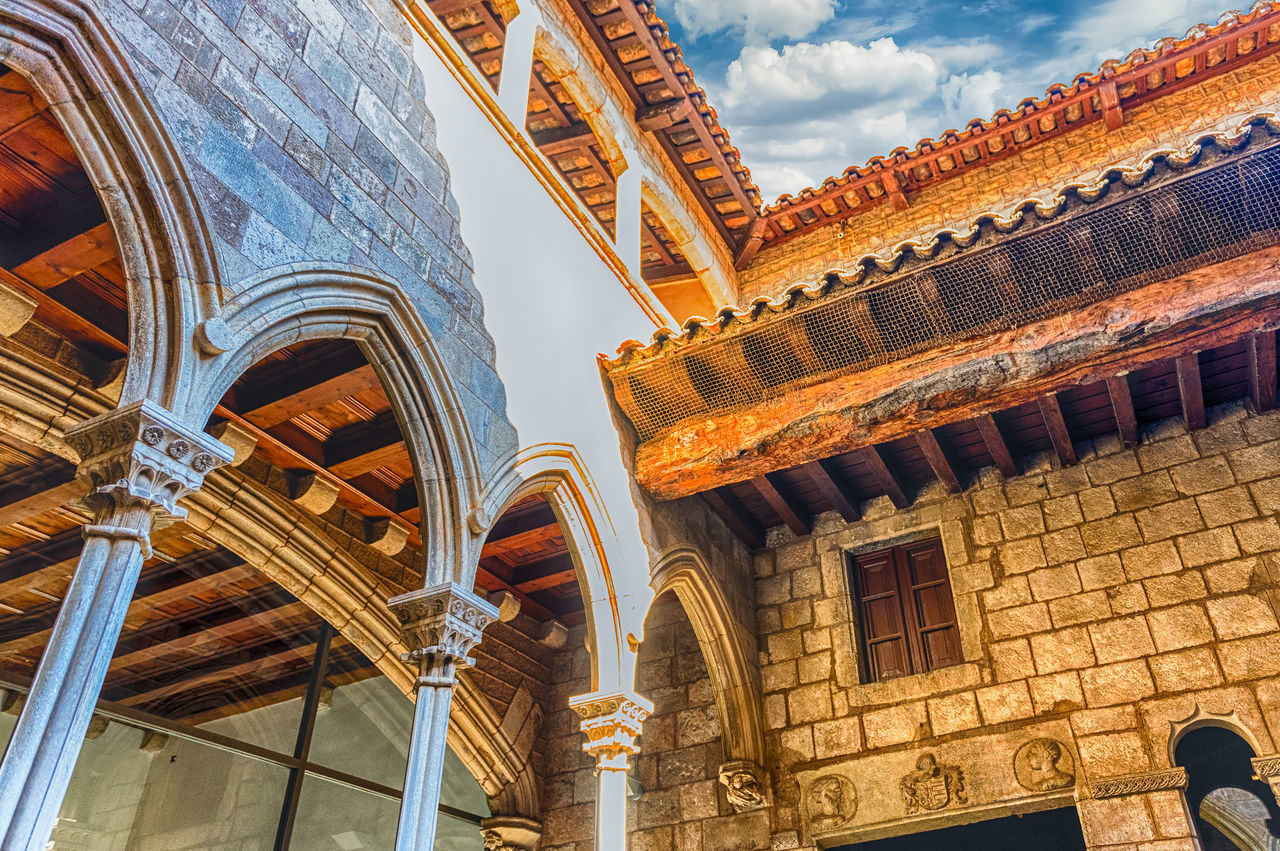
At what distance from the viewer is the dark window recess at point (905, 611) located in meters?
6.29

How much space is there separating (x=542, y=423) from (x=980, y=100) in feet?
58.0

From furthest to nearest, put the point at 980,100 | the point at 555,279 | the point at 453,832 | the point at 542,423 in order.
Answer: the point at 980,100
the point at 453,832
the point at 555,279
the point at 542,423

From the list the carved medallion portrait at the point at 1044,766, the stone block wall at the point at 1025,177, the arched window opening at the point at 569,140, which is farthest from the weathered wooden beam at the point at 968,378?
the arched window opening at the point at 569,140

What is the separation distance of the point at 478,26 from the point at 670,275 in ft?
9.50

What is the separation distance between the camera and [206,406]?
3176 millimetres

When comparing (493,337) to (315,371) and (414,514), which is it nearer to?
(315,371)

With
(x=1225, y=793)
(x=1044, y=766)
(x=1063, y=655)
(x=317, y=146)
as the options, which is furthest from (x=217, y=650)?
(x=1225, y=793)

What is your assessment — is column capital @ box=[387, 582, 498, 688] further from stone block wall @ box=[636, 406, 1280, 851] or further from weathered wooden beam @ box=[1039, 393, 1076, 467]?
weathered wooden beam @ box=[1039, 393, 1076, 467]

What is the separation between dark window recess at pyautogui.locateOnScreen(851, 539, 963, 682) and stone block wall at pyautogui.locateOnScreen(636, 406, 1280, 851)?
5.6 inches

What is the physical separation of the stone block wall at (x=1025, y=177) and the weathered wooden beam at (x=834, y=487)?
1412mm

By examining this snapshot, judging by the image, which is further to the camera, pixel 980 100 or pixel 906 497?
pixel 980 100

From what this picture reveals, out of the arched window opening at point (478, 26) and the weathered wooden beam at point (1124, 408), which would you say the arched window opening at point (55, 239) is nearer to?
the arched window opening at point (478, 26)

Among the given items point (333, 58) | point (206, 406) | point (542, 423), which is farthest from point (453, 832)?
point (333, 58)

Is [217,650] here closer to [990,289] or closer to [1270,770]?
[990,289]
